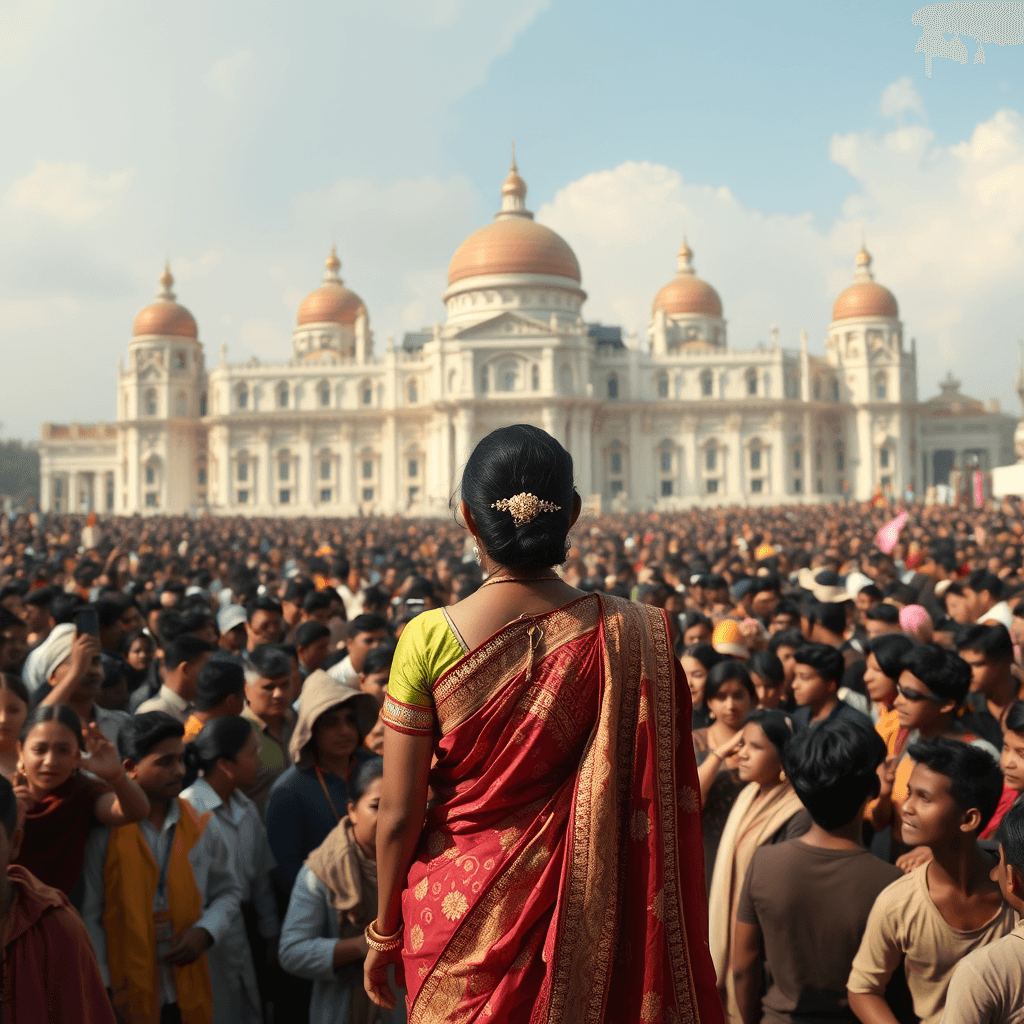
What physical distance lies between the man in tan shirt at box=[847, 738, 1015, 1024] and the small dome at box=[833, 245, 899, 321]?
206 feet

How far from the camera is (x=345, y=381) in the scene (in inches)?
2329

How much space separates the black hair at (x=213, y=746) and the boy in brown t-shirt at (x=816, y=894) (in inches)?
82.1

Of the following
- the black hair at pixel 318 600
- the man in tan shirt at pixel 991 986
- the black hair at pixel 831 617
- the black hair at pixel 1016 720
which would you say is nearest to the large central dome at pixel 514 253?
the black hair at pixel 318 600

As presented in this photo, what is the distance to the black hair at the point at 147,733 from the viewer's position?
380 cm

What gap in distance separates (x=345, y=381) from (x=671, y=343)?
1965 centimetres

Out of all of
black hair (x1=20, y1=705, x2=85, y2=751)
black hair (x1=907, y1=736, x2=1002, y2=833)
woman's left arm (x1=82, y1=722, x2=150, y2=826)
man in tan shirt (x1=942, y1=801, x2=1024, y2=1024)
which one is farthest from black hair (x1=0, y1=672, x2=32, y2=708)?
man in tan shirt (x1=942, y1=801, x2=1024, y2=1024)

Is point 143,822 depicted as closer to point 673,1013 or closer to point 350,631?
point 673,1013

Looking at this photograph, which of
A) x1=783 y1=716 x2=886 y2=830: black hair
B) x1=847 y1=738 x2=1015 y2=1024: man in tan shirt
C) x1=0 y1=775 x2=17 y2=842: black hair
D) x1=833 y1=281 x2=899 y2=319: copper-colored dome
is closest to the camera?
→ x1=0 y1=775 x2=17 y2=842: black hair

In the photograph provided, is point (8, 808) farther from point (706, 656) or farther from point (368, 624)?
point (368, 624)

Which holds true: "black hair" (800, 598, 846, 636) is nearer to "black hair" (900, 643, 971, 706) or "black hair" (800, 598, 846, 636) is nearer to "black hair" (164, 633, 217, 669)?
"black hair" (900, 643, 971, 706)

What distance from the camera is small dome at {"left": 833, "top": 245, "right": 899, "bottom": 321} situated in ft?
203

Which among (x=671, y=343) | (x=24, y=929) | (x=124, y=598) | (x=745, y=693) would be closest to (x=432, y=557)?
(x=124, y=598)

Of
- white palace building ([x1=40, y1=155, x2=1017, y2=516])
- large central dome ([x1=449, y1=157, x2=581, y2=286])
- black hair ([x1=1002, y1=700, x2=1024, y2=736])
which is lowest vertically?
black hair ([x1=1002, y1=700, x2=1024, y2=736])

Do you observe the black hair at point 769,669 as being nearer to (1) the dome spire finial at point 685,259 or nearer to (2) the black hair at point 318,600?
(2) the black hair at point 318,600
